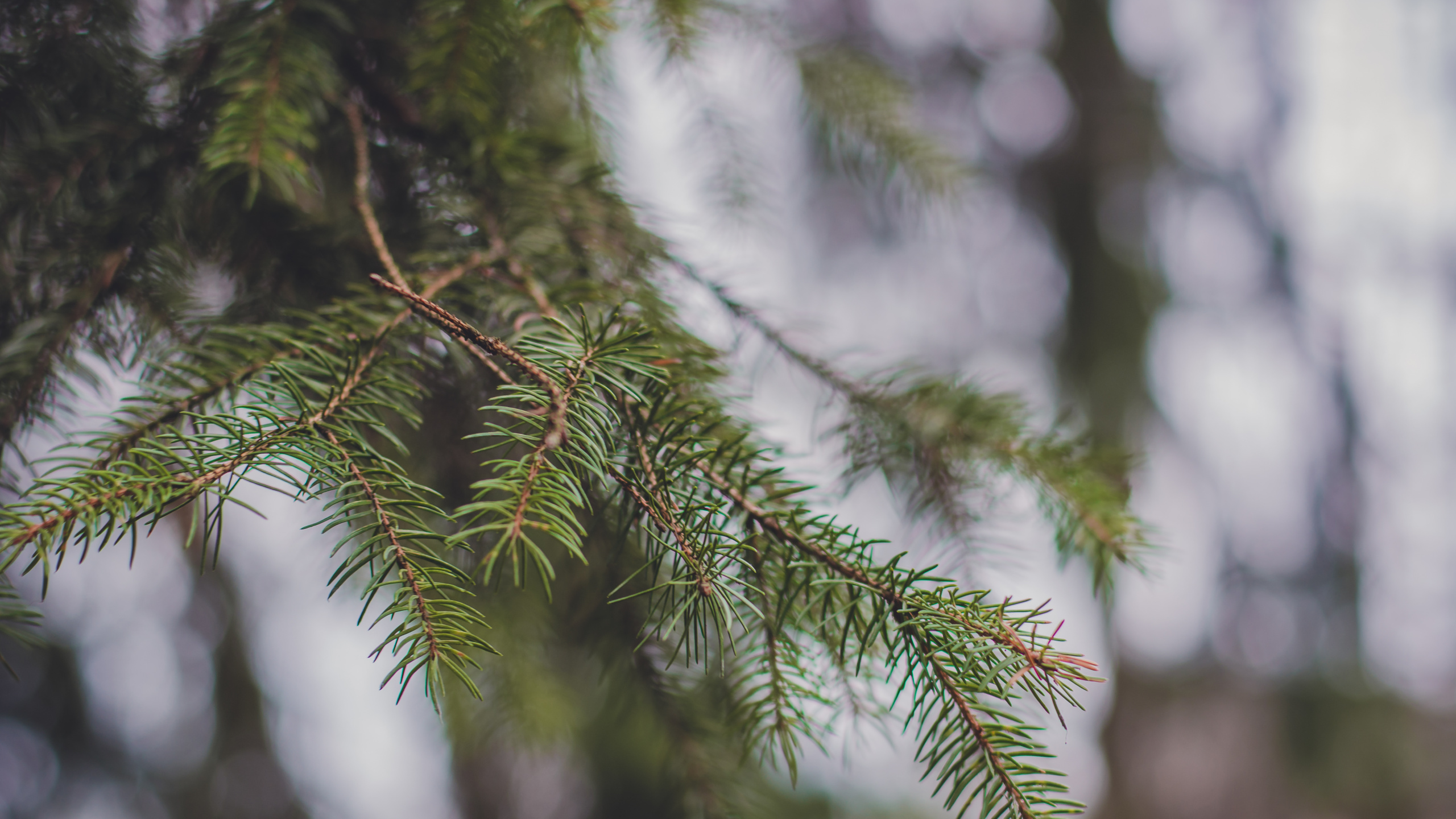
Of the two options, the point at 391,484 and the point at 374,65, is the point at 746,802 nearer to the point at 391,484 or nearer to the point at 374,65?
the point at 391,484

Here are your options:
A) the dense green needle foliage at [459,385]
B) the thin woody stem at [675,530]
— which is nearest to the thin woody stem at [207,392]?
the dense green needle foliage at [459,385]

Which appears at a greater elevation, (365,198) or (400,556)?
(365,198)

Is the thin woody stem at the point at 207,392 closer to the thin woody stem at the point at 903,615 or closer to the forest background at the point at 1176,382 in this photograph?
the thin woody stem at the point at 903,615

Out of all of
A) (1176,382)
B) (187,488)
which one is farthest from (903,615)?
(1176,382)

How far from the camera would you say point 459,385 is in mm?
512

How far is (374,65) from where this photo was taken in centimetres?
54

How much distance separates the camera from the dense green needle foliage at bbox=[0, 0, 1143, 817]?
0.27 meters

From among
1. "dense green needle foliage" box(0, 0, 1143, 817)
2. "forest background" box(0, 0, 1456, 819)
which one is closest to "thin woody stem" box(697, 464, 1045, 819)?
"dense green needle foliage" box(0, 0, 1143, 817)

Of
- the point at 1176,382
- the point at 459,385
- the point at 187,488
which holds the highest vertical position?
the point at 1176,382

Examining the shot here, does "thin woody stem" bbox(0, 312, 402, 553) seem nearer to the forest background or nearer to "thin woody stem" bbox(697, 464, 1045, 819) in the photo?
"thin woody stem" bbox(697, 464, 1045, 819)

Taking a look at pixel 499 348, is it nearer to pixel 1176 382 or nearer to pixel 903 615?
pixel 903 615

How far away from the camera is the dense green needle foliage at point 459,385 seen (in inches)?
10.6

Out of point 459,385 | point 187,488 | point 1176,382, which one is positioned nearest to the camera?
point 187,488

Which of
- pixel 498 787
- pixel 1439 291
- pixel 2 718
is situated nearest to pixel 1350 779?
pixel 1439 291
